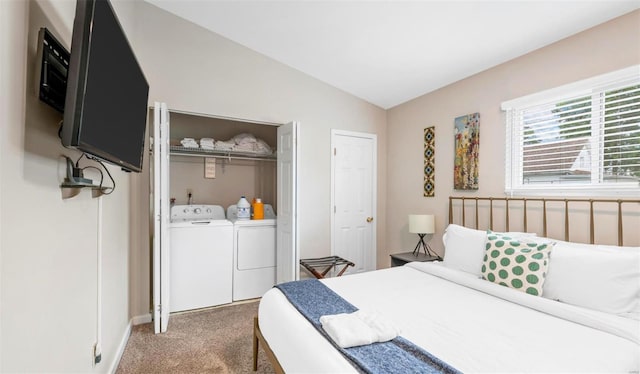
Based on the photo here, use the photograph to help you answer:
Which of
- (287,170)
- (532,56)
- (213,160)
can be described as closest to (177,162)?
(213,160)

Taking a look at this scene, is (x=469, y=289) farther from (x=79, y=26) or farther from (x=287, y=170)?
(x=79, y=26)

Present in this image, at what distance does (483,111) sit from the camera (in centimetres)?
293

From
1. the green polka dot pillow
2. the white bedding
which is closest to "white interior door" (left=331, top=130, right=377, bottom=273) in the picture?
the white bedding

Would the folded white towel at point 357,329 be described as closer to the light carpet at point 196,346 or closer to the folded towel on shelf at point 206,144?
the light carpet at point 196,346

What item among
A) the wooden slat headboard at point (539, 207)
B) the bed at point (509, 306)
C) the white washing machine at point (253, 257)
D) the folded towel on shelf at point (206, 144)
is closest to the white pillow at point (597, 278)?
the bed at point (509, 306)

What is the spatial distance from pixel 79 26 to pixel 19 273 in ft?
2.69

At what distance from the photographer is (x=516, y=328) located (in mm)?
1481

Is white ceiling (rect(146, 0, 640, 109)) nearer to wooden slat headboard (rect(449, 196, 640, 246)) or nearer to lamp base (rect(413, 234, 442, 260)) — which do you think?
wooden slat headboard (rect(449, 196, 640, 246))

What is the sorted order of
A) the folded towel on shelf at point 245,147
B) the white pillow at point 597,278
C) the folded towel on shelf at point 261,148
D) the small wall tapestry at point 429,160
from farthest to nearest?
the folded towel on shelf at point 261,148 < the folded towel on shelf at point 245,147 < the small wall tapestry at point 429,160 < the white pillow at point 597,278

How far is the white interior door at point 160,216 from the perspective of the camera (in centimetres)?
249

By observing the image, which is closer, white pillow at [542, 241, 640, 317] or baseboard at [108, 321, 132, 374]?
white pillow at [542, 241, 640, 317]

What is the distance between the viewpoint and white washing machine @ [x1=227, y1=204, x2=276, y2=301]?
3.36m

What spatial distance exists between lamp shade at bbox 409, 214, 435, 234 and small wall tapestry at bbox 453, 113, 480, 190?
0.47 meters

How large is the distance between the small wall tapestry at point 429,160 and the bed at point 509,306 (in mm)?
1061
